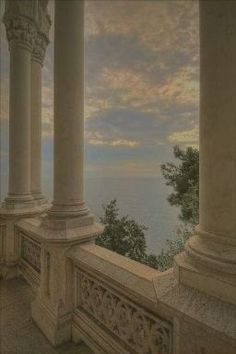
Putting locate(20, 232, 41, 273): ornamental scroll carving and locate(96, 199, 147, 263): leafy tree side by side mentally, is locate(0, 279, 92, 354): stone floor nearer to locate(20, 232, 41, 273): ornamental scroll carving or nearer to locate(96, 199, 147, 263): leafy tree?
locate(20, 232, 41, 273): ornamental scroll carving

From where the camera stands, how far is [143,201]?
5694 inches

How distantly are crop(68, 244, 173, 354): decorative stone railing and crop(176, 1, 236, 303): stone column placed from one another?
0.95m

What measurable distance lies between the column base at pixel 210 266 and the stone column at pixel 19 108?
22.5 feet

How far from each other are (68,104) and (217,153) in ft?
12.0

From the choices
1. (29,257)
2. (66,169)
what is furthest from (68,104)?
(29,257)

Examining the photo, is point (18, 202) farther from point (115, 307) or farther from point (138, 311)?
point (138, 311)

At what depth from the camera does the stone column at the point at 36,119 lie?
966cm

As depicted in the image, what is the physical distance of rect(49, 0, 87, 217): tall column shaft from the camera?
536 centimetres

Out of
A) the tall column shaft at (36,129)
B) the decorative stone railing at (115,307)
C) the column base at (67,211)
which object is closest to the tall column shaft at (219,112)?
the decorative stone railing at (115,307)

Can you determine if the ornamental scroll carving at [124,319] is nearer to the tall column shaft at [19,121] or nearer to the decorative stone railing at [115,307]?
the decorative stone railing at [115,307]

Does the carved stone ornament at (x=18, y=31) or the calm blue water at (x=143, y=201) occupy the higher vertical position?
the carved stone ornament at (x=18, y=31)

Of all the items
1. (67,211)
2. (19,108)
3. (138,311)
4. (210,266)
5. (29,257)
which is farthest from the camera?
(19,108)

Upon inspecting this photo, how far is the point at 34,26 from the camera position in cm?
865

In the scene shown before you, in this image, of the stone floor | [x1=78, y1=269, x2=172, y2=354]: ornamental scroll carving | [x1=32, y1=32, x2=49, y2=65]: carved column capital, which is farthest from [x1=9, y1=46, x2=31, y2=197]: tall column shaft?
[x1=78, y1=269, x2=172, y2=354]: ornamental scroll carving
